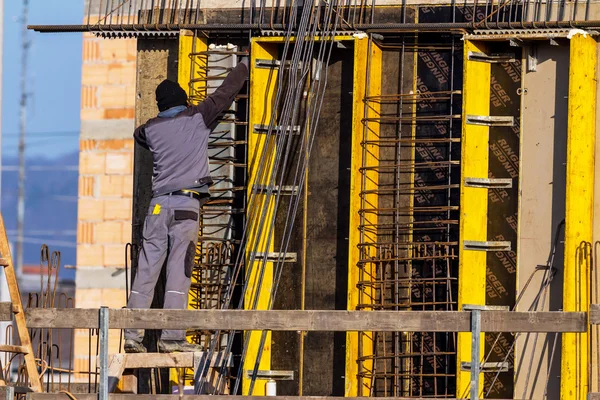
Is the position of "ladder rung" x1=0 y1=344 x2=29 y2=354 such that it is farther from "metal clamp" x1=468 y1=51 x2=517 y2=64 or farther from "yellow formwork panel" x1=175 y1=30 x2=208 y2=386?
"metal clamp" x1=468 y1=51 x2=517 y2=64

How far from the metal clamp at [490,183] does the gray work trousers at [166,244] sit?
2.71 metres

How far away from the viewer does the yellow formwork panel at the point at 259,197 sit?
12.3m

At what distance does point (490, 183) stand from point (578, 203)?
0.88 metres

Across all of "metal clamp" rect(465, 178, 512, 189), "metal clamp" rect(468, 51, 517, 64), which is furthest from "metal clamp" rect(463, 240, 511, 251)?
"metal clamp" rect(468, 51, 517, 64)

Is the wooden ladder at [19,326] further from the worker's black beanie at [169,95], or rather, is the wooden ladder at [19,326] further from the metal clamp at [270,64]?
the metal clamp at [270,64]

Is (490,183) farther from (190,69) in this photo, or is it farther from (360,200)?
(190,69)

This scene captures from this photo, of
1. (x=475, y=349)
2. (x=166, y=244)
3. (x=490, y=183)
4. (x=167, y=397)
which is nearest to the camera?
(x=475, y=349)

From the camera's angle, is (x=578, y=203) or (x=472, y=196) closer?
(x=578, y=203)

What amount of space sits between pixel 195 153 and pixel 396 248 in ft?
7.56

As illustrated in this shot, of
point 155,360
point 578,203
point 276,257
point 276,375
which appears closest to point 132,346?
point 155,360

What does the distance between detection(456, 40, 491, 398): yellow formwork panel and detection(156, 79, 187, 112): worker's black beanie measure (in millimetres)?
2705

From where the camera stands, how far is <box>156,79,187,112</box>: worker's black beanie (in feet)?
35.8

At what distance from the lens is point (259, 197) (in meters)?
12.4

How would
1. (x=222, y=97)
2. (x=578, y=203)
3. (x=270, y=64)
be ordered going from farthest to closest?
(x=270, y=64)
(x=578, y=203)
(x=222, y=97)
